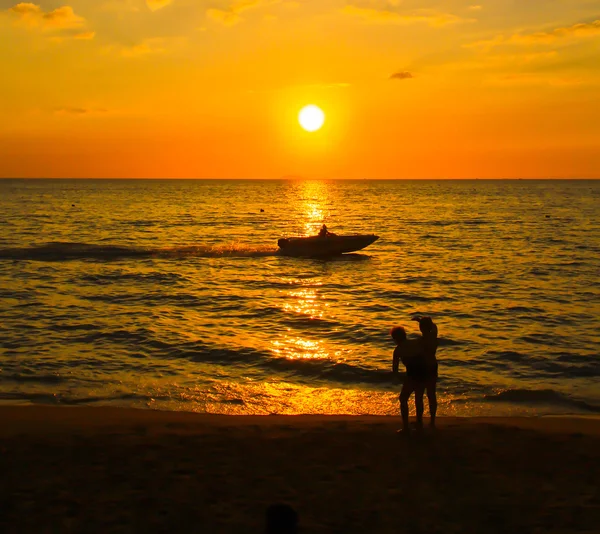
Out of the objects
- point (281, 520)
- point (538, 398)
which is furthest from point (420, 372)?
point (281, 520)

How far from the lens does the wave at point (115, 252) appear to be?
4050cm

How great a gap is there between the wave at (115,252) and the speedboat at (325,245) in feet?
7.31

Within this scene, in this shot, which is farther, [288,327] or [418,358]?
[288,327]

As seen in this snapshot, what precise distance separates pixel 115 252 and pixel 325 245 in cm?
1455

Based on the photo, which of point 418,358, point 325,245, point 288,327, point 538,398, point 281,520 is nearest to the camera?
point 281,520

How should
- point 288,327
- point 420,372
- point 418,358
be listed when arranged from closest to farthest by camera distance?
point 418,358
point 420,372
point 288,327

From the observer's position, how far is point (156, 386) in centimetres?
1408

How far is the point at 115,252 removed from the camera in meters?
43.2

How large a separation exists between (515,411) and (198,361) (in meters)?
7.87

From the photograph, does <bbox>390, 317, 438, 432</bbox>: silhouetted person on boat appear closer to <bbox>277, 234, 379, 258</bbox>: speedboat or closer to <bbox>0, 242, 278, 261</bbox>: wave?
<bbox>277, 234, 379, 258</bbox>: speedboat

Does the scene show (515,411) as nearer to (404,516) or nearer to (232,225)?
(404,516)

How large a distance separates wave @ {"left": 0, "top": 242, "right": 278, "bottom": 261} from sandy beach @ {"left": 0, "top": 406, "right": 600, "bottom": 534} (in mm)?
30779

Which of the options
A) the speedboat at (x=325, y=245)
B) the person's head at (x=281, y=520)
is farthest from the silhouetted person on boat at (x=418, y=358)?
the speedboat at (x=325, y=245)

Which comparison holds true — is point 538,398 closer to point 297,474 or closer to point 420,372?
point 420,372
